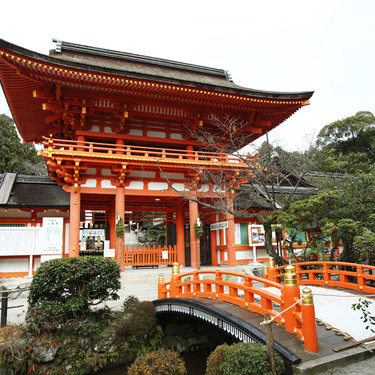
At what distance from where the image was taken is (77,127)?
1275cm

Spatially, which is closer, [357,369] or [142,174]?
[357,369]

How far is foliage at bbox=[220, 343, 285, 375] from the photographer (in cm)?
370

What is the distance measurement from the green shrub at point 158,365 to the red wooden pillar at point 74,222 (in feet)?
22.8

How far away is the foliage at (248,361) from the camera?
12.1 feet

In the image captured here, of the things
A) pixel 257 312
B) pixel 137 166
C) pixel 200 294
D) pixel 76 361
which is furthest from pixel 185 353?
pixel 137 166

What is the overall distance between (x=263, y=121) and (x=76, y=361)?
12.7 m

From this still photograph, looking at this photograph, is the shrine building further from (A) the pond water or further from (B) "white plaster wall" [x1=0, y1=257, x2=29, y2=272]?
(A) the pond water

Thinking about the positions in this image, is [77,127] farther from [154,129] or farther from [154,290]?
[154,290]

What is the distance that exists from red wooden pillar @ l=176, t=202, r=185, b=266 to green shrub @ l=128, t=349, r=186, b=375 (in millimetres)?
8832

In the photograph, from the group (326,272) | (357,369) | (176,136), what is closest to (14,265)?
(176,136)

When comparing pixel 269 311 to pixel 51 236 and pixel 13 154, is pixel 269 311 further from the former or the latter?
pixel 13 154

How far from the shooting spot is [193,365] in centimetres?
718

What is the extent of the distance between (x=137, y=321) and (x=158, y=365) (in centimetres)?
174

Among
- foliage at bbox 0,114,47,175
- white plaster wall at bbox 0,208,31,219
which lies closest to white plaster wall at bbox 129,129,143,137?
white plaster wall at bbox 0,208,31,219
